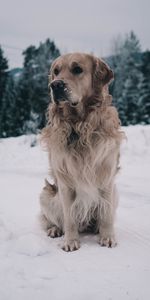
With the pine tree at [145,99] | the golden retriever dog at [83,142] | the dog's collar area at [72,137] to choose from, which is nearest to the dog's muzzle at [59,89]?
the golden retriever dog at [83,142]

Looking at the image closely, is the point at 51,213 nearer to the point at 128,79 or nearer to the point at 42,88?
the point at 128,79

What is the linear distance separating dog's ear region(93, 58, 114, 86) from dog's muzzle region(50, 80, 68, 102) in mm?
452

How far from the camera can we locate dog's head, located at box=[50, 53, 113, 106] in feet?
14.0

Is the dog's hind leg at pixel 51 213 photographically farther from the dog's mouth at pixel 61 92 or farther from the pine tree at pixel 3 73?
the pine tree at pixel 3 73

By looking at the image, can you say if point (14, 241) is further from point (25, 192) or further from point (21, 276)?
point (25, 192)

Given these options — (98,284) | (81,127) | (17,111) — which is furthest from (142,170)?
(17,111)

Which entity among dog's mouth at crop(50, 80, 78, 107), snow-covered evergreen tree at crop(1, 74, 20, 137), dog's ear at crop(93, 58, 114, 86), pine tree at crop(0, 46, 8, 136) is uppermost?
dog's ear at crop(93, 58, 114, 86)

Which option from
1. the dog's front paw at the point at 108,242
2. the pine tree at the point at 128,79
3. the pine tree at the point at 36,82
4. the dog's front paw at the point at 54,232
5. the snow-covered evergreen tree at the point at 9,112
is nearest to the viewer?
the dog's front paw at the point at 108,242

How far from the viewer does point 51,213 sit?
15.8 feet

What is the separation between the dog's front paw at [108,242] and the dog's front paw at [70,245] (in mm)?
264

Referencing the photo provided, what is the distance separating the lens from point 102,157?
429 cm

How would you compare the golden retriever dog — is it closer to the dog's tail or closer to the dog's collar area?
the dog's collar area

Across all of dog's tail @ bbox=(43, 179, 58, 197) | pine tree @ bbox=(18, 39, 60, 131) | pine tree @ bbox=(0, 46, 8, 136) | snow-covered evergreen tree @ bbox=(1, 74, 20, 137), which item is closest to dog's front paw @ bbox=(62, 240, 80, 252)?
dog's tail @ bbox=(43, 179, 58, 197)

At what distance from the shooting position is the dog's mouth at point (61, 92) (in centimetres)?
423
